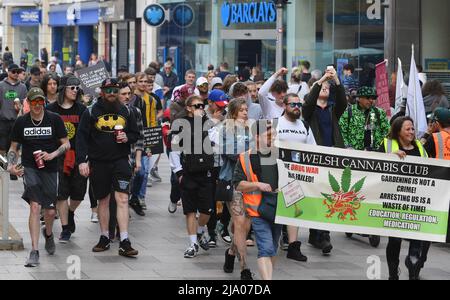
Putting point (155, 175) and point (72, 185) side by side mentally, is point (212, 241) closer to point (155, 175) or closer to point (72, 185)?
point (72, 185)

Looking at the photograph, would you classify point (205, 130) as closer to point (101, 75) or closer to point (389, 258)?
point (389, 258)

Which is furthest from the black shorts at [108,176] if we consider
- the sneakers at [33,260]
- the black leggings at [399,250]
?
the black leggings at [399,250]

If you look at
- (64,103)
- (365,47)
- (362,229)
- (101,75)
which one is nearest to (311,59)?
(365,47)

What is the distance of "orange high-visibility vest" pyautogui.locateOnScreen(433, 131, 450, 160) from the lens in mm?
11484

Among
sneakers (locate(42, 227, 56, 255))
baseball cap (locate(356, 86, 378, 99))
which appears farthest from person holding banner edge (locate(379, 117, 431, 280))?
sneakers (locate(42, 227, 56, 255))

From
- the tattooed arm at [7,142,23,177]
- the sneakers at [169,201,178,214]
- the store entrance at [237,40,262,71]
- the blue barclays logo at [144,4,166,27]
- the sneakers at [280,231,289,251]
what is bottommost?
the sneakers at [280,231,289,251]

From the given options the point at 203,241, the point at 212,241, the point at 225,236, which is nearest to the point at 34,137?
the point at 203,241

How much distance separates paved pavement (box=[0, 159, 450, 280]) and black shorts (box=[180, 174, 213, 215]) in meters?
0.54

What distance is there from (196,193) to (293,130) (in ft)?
4.20

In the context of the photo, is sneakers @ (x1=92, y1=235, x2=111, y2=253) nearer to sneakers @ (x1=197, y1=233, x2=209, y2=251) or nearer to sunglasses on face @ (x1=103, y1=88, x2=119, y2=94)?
sneakers @ (x1=197, y1=233, x2=209, y2=251)

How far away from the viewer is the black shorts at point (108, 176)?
11859 mm

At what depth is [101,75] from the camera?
51.9 ft

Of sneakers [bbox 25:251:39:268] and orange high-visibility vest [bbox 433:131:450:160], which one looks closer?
sneakers [bbox 25:251:39:268]

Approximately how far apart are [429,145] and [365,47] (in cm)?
1478
